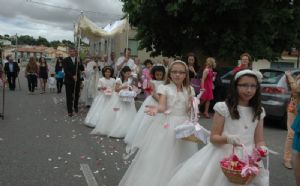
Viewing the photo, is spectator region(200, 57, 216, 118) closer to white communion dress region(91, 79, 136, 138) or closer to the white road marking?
white communion dress region(91, 79, 136, 138)

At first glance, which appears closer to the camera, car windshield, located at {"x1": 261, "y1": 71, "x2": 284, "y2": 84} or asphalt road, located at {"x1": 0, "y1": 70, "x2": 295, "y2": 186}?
asphalt road, located at {"x1": 0, "y1": 70, "x2": 295, "y2": 186}

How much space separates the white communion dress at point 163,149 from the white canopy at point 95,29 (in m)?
10.6

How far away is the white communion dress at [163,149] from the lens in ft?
16.6

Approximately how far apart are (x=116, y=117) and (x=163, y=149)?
507cm

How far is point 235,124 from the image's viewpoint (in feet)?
12.9

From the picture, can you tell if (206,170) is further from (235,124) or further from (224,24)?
(224,24)

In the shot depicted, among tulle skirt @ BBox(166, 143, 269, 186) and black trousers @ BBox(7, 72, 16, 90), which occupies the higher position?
tulle skirt @ BBox(166, 143, 269, 186)

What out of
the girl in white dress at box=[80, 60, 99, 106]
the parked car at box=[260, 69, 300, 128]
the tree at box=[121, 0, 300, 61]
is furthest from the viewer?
the tree at box=[121, 0, 300, 61]

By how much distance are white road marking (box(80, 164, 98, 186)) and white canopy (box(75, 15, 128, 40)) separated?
9.18 meters

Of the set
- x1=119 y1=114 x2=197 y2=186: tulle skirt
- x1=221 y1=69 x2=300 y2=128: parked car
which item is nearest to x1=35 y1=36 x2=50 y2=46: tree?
x1=221 y1=69 x2=300 y2=128: parked car

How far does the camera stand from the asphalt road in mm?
6242

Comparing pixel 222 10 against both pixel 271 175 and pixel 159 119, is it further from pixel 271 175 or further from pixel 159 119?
pixel 159 119

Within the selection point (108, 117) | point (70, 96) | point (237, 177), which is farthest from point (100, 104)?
point (237, 177)

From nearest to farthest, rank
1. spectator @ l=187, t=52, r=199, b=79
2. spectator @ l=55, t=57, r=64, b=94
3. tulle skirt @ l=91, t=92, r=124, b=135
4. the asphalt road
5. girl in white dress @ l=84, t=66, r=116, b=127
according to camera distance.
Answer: the asphalt road, tulle skirt @ l=91, t=92, r=124, b=135, girl in white dress @ l=84, t=66, r=116, b=127, spectator @ l=187, t=52, r=199, b=79, spectator @ l=55, t=57, r=64, b=94
